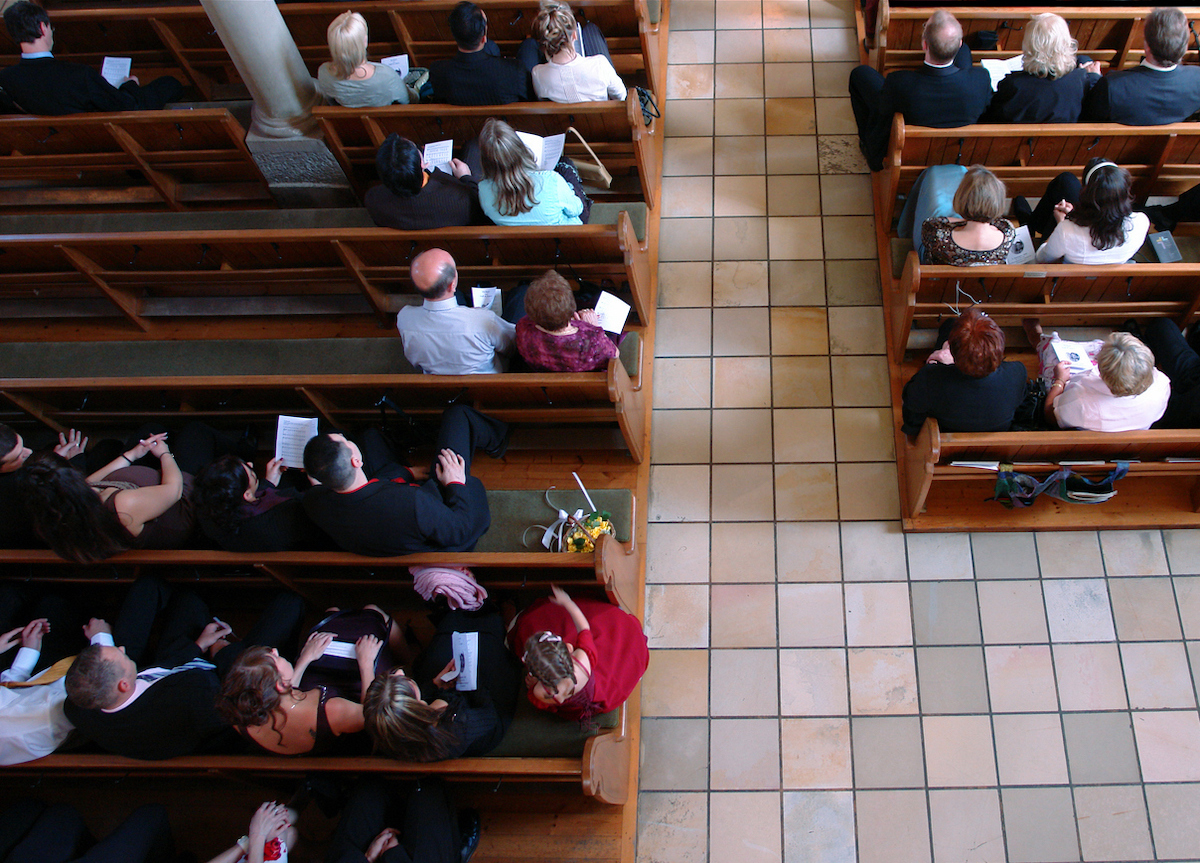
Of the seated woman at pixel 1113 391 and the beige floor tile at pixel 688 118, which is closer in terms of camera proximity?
the seated woman at pixel 1113 391

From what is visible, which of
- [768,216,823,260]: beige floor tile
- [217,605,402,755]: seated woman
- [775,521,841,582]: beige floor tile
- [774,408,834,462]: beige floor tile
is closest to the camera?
[217,605,402,755]: seated woman

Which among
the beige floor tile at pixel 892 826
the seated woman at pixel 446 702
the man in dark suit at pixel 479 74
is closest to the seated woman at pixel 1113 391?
the beige floor tile at pixel 892 826

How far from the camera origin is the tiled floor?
8.53 ft

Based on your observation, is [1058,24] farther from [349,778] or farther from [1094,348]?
[349,778]

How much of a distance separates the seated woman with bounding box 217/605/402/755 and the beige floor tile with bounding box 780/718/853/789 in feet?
4.68

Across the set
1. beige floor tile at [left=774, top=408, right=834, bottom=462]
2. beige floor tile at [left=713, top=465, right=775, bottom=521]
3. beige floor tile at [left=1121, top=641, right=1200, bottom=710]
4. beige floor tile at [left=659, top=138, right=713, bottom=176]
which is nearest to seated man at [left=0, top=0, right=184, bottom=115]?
beige floor tile at [left=659, top=138, right=713, bottom=176]

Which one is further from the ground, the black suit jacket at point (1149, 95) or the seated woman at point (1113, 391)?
the black suit jacket at point (1149, 95)

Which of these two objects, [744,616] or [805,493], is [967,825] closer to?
[744,616]

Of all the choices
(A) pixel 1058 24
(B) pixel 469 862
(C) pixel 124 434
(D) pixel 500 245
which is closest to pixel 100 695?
(B) pixel 469 862

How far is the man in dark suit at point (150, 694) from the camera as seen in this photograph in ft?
7.54

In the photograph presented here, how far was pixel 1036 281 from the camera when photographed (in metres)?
2.92

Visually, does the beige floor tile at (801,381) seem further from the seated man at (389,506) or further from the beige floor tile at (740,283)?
the seated man at (389,506)

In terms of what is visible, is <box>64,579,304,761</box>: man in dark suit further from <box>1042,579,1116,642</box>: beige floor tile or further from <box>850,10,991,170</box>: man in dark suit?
<box>850,10,991,170</box>: man in dark suit

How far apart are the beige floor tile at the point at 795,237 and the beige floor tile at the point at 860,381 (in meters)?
0.59
